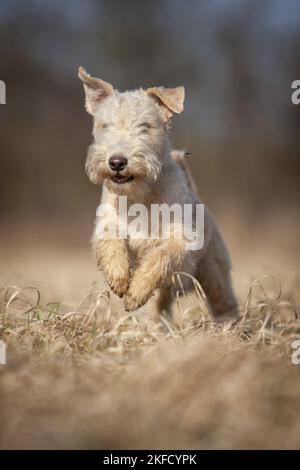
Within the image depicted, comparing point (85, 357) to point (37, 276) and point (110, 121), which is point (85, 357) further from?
point (37, 276)

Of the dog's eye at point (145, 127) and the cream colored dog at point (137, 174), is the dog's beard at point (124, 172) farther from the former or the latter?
the dog's eye at point (145, 127)

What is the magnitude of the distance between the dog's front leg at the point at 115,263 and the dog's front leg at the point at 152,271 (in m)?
0.06

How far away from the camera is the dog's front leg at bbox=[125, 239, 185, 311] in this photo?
4.32m

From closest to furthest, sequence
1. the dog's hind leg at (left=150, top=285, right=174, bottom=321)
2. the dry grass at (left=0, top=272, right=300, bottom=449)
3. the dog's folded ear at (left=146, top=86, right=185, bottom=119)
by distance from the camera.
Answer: the dry grass at (left=0, top=272, right=300, bottom=449) → the dog's folded ear at (left=146, top=86, right=185, bottom=119) → the dog's hind leg at (left=150, top=285, right=174, bottom=321)

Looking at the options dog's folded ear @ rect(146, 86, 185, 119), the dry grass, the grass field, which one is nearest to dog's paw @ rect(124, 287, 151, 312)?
the grass field

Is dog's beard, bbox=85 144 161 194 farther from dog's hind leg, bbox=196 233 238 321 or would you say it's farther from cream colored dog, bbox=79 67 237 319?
dog's hind leg, bbox=196 233 238 321

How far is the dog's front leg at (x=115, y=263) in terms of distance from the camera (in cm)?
436

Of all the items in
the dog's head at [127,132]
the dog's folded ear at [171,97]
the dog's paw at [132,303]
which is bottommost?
the dog's paw at [132,303]

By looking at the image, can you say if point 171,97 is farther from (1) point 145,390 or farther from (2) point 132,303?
(1) point 145,390

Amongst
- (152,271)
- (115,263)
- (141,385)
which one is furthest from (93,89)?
(141,385)

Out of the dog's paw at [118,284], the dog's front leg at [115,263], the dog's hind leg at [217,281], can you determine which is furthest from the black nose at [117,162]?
the dog's hind leg at [217,281]

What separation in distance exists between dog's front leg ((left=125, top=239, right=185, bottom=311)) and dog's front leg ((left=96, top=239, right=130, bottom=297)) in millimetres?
62

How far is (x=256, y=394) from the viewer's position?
9.77 ft

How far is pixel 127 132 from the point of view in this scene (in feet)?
14.4
